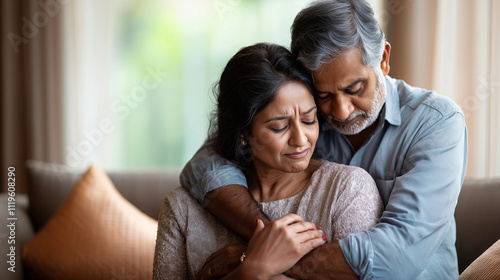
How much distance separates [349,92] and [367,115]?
104mm

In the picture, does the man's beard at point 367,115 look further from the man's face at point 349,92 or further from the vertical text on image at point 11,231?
the vertical text on image at point 11,231

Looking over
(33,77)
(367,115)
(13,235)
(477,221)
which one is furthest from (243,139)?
(33,77)

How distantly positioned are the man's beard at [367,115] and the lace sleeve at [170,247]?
573 millimetres

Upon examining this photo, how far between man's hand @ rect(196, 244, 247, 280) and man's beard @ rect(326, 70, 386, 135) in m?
0.48

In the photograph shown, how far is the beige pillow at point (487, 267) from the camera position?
149cm

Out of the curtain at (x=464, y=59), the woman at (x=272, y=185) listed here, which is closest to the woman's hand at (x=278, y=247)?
the woman at (x=272, y=185)

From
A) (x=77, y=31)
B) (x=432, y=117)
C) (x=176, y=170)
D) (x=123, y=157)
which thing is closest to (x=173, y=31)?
(x=77, y=31)

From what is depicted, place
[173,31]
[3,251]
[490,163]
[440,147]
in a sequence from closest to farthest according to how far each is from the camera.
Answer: [440,147] → [3,251] → [490,163] → [173,31]

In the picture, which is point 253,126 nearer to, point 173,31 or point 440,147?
point 440,147

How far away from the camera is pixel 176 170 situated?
2729 millimetres

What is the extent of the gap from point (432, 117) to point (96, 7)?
2.99 metres

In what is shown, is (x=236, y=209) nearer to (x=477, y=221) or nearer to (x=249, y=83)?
(x=249, y=83)

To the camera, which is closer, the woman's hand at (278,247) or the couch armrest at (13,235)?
the woman's hand at (278,247)

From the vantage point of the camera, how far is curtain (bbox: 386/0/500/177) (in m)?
2.64
